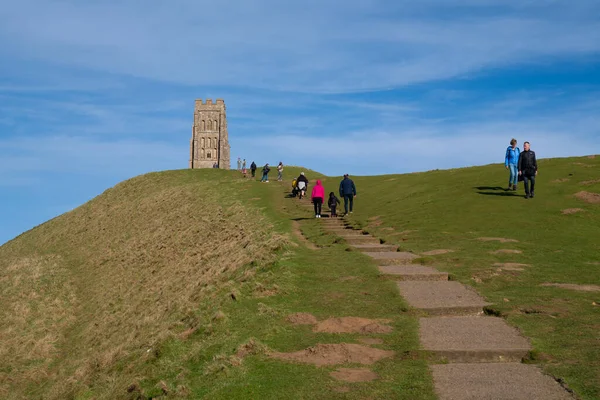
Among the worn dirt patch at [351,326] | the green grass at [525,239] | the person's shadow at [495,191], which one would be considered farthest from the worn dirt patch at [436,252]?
the person's shadow at [495,191]

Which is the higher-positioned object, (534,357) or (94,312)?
(534,357)

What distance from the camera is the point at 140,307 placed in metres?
24.7

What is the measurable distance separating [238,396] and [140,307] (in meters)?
16.9

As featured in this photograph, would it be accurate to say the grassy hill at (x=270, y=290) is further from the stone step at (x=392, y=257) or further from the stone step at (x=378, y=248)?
the stone step at (x=378, y=248)

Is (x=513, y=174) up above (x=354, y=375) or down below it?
above

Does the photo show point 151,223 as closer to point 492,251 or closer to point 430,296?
point 492,251

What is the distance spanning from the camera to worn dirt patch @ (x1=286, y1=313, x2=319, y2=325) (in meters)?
12.7

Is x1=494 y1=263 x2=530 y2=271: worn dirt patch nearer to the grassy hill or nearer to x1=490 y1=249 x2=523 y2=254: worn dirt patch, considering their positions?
the grassy hill

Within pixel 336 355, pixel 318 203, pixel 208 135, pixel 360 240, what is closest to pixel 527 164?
pixel 360 240

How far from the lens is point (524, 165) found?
29.0m

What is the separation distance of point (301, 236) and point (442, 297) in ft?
40.0

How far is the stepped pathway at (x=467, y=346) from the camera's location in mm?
8578

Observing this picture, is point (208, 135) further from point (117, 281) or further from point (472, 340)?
point (472, 340)

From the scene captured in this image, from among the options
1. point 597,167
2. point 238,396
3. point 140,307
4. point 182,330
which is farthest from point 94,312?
point 597,167
